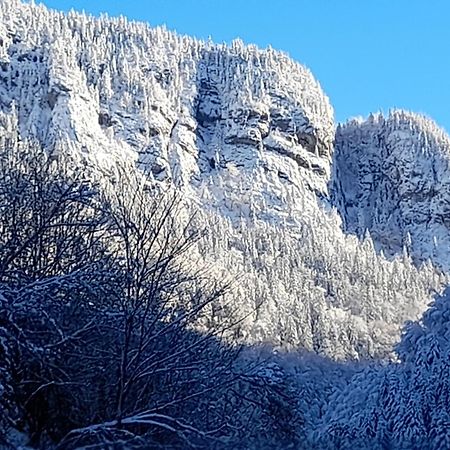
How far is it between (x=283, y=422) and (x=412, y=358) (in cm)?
509

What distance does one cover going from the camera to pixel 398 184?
154625 mm

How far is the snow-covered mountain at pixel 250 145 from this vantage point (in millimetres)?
95125

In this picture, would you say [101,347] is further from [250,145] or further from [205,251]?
[250,145]

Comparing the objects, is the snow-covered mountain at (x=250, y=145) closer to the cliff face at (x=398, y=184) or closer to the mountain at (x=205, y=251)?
the cliff face at (x=398, y=184)

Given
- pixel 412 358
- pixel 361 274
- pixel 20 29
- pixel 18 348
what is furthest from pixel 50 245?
pixel 20 29

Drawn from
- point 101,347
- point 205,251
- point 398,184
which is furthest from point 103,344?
point 398,184

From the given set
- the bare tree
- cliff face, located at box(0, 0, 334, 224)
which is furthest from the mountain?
cliff face, located at box(0, 0, 334, 224)

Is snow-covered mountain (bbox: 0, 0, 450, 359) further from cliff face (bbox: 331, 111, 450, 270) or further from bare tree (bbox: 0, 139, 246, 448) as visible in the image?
bare tree (bbox: 0, 139, 246, 448)

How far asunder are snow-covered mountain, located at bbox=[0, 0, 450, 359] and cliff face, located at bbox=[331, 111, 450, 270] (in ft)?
0.88

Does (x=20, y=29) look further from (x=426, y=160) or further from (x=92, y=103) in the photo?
(x=426, y=160)

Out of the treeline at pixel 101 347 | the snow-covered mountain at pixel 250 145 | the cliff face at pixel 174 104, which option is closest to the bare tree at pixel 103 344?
the treeline at pixel 101 347

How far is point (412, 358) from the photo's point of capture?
18.9 m

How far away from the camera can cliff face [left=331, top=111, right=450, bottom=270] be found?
144 m

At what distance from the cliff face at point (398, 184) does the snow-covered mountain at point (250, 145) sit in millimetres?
268
